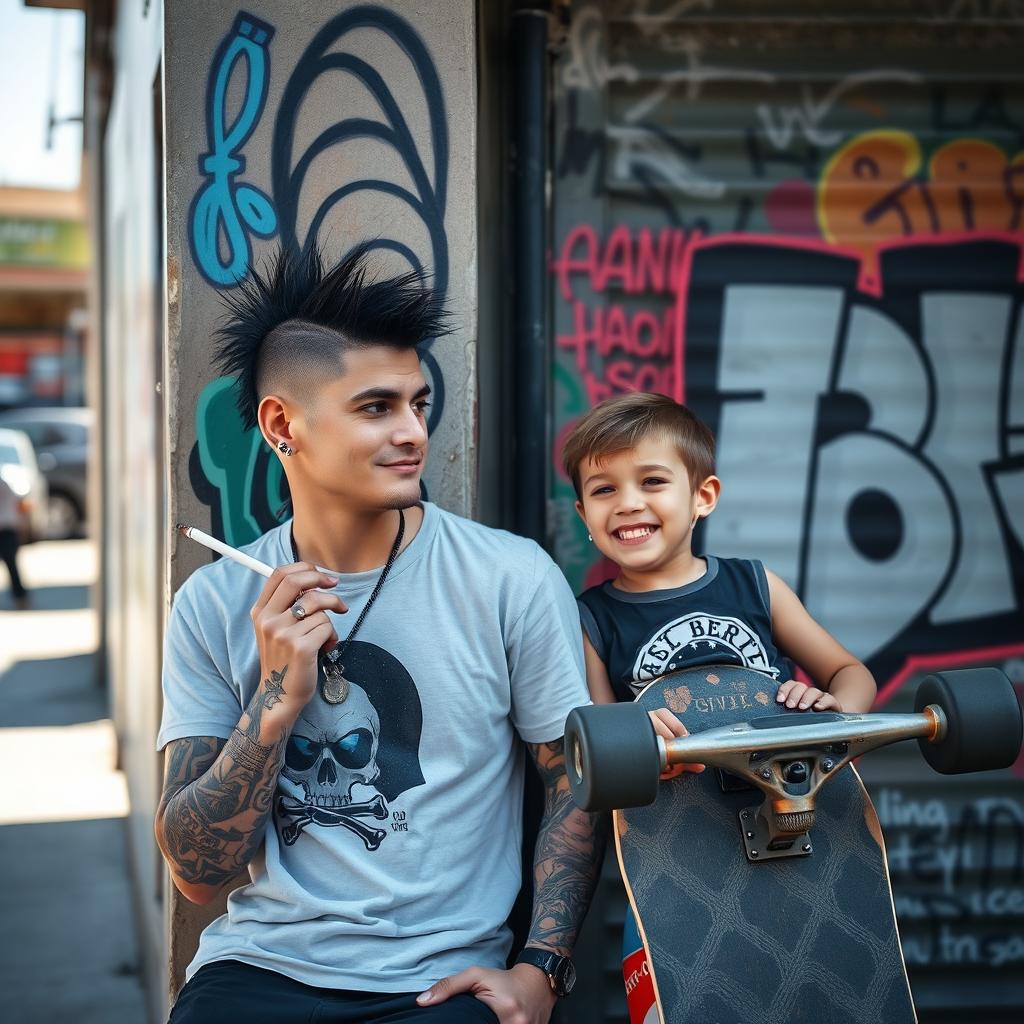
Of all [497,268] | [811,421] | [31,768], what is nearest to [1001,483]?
[811,421]

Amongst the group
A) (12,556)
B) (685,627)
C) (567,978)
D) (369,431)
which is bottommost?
(567,978)

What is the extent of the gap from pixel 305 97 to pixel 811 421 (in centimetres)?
170

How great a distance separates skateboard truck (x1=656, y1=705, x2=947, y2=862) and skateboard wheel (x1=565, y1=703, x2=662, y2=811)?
46 mm

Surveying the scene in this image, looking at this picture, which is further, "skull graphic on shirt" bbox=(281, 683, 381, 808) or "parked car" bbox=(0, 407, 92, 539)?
"parked car" bbox=(0, 407, 92, 539)

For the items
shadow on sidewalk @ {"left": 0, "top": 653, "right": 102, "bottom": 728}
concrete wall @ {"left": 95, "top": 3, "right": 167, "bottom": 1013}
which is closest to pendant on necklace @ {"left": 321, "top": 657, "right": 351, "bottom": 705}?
concrete wall @ {"left": 95, "top": 3, "right": 167, "bottom": 1013}

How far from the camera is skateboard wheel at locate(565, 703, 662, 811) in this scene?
1918 millimetres

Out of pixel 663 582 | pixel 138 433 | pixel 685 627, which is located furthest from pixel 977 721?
pixel 138 433

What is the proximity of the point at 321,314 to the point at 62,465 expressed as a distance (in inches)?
672

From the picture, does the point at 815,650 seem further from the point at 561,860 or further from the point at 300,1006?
the point at 300,1006

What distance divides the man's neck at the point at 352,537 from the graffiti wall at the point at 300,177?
1.39 feet

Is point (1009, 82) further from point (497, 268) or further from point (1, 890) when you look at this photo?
point (1, 890)

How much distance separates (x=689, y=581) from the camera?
8.92 ft

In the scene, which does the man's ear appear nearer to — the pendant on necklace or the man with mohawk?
the man with mohawk

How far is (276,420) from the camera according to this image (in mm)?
A: 2531
